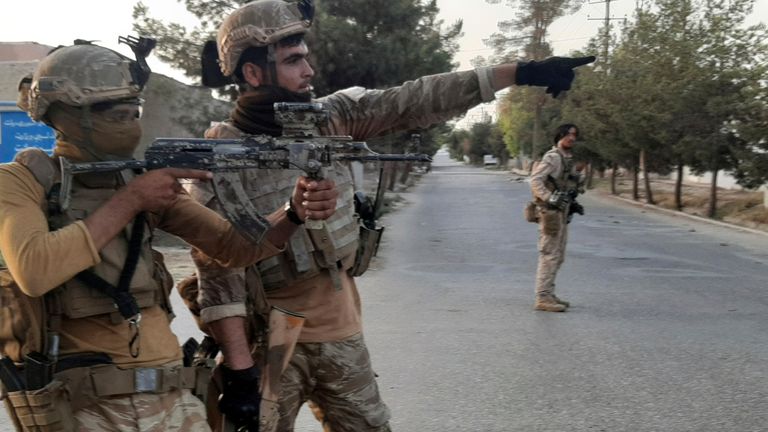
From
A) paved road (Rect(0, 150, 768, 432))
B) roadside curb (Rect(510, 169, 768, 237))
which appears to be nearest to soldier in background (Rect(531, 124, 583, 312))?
paved road (Rect(0, 150, 768, 432))

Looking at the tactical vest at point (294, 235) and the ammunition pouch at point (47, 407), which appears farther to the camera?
the tactical vest at point (294, 235)

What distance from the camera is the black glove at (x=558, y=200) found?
7797 mm

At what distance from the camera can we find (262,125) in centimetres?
260

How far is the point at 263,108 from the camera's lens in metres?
2.60

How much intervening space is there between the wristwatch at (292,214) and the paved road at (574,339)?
2446 millimetres

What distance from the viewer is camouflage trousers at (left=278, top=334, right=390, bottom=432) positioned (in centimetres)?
264

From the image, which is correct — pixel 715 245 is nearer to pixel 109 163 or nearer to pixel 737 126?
pixel 737 126

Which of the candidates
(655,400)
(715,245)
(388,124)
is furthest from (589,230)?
(388,124)

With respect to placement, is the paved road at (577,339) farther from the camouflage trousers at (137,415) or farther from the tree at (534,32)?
the tree at (534,32)


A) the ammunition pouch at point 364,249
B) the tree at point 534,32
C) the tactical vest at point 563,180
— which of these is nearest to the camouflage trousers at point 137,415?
the ammunition pouch at point 364,249

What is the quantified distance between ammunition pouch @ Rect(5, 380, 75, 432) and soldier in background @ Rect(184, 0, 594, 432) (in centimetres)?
58

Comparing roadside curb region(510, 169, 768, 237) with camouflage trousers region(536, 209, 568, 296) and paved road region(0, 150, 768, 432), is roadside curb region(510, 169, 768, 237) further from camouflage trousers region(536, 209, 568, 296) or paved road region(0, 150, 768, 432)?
camouflage trousers region(536, 209, 568, 296)

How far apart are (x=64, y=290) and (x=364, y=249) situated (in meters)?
1.10

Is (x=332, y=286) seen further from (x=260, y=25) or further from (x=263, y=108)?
(x=260, y=25)
